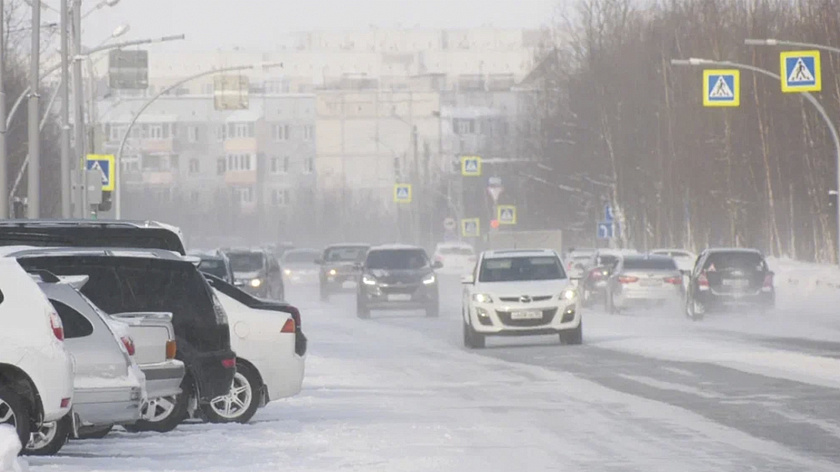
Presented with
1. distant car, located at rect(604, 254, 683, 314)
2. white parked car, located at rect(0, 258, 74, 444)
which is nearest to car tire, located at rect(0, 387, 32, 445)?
white parked car, located at rect(0, 258, 74, 444)

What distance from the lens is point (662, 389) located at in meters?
23.3

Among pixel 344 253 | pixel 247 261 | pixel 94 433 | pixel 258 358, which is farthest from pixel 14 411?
pixel 344 253

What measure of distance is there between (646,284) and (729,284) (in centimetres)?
524

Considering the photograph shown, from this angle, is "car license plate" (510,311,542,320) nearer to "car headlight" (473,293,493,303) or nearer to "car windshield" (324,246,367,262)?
"car headlight" (473,293,493,303)

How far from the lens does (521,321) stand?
34281 millimetres

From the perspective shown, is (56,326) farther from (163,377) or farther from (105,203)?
(105,203)

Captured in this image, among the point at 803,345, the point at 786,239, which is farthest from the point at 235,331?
the point at 786,239

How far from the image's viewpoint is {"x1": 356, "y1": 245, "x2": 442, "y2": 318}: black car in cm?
4950

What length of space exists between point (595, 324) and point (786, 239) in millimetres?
43356

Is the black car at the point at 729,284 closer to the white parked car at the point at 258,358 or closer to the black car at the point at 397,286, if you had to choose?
the black car at the point at 397,286

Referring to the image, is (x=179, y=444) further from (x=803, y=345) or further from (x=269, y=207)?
(x=269, y=207)

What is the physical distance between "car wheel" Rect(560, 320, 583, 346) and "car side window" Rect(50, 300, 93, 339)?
1943cm

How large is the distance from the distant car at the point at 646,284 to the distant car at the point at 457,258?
34598 mm

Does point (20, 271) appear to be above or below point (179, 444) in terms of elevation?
above
